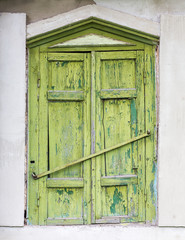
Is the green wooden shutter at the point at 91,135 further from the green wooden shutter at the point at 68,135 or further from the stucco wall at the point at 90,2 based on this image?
the stucco wall at the point at 90,2

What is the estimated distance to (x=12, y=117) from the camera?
3.23m

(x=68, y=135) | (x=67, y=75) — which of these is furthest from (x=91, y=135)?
(x=67, y=75)

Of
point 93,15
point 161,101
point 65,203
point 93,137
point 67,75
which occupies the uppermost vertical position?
point 93,15

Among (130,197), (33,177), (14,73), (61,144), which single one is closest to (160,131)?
(130,197)

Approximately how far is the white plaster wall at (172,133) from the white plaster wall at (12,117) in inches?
54.3

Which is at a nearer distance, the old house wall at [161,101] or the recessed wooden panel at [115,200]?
the old house wall at [161,101]

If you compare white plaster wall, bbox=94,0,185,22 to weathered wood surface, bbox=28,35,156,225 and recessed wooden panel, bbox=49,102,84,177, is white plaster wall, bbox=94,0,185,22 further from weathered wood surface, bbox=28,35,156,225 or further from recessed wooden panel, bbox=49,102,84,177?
recessed wooden panel, bbox=49,102,84,177

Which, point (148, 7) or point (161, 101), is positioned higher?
point (148, 7)

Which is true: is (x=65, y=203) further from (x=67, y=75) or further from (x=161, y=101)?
(x=161, y=101)

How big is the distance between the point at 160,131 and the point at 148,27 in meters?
1.03

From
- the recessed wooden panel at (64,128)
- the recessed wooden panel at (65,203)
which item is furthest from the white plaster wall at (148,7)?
the recessed wooden panel at (65,203)

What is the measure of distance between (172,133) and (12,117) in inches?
62.3

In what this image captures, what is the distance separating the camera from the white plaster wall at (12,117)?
10.6 feet

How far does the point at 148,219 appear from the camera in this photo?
3.28 metres
